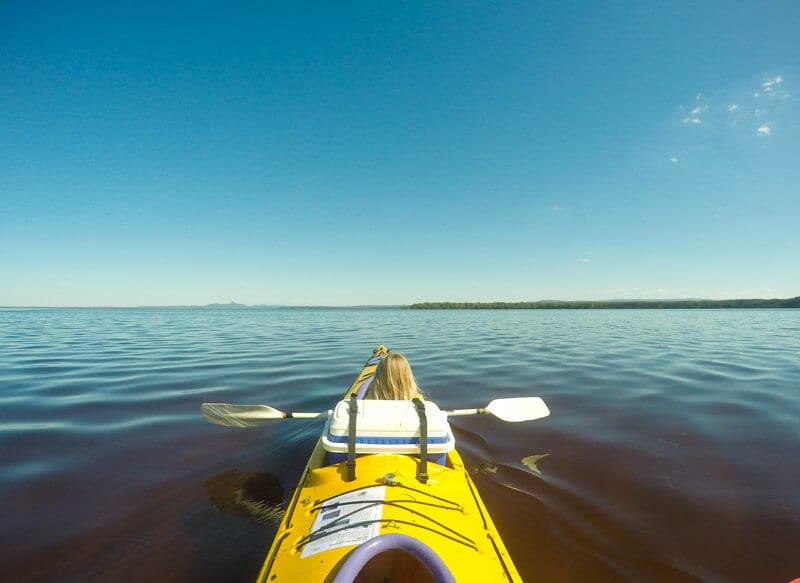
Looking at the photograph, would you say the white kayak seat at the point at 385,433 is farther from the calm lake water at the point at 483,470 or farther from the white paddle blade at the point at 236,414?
the white paddle blade at the point at 236,414

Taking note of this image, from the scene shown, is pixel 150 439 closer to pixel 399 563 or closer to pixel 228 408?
pixel 228 408

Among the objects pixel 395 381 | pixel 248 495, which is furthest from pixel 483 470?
pixel 248 495

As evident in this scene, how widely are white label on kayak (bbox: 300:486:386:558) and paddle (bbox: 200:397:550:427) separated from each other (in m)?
2.35

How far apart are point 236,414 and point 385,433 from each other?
9.58 feet

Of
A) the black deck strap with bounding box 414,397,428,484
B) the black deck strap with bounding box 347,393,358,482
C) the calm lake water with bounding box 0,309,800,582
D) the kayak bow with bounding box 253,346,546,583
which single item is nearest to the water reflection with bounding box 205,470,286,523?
the calm lake water with bounding box 0,309,800,582

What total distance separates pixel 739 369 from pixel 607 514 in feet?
34.7

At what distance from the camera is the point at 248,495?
14.6ft

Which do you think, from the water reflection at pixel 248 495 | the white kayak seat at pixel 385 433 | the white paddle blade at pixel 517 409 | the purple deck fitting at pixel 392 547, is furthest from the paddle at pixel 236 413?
the white paddle blade at pixel 517 409

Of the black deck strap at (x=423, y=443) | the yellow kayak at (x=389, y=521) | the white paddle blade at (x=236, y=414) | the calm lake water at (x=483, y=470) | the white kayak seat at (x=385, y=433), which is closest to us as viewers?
the yellow kayak at (x=389, y=521)

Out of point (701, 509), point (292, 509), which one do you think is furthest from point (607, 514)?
point (292, 509)

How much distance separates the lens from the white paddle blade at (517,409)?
5.00 meters

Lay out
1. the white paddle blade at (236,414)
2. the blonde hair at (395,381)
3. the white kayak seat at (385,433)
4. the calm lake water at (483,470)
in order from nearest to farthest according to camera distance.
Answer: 1. the white kayak seat at (385,433)
2. the calm lake water at (483,470)
3. the blonde hair at (395,381)
4. the white paddle blade at (236,414)

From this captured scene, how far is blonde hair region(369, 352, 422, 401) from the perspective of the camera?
4.01m

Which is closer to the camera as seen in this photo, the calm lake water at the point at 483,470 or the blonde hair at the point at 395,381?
the calm lake water at the point at 483,470
